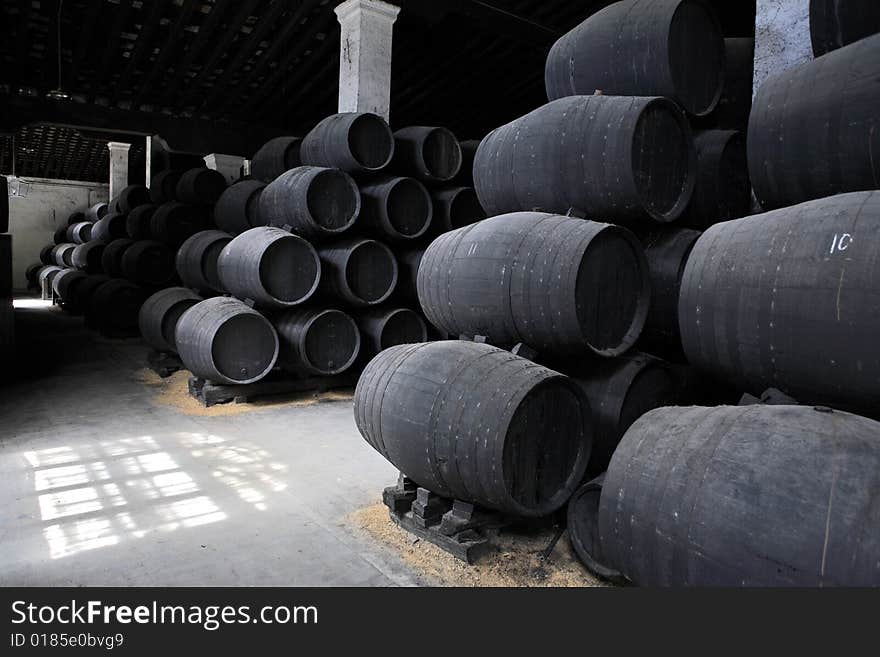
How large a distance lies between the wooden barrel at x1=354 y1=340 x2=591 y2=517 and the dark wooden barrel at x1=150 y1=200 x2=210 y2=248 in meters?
8.65

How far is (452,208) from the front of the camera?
742 centimetres

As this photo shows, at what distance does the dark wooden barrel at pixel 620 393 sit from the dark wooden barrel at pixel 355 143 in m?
4.44

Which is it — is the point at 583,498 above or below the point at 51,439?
above

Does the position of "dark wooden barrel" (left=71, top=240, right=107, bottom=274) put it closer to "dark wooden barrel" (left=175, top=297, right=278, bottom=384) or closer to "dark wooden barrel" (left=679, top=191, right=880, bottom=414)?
"dark wooden barrel" (left=175, top=297, right=278, bottom=384)

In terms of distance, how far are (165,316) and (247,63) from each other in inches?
257

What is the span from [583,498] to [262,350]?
432 centimetres

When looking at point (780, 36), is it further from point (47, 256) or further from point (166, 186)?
point (47, 256)

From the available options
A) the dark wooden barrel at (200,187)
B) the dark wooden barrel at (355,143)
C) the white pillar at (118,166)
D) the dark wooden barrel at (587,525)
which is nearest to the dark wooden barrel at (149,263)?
the dark wooden barrel at (200,187)

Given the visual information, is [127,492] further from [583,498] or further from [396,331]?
[396,331]

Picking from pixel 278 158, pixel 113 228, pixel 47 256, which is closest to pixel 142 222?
pixel 113 228

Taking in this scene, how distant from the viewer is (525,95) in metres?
13.6

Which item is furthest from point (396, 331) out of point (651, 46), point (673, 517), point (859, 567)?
point (859, 567)

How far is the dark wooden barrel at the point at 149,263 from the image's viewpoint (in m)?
10.5

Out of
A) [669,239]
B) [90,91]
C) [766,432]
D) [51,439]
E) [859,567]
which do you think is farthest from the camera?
[90,91]
